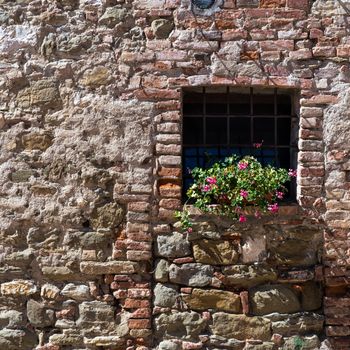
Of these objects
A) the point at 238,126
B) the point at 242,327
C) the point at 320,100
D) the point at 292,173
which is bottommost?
the point at 242,327

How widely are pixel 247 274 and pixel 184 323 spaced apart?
1.98 feet

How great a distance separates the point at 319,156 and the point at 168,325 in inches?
67.5

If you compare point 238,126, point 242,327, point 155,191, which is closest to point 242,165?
point 238,126

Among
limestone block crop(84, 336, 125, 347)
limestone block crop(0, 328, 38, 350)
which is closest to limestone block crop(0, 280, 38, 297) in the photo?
limestone block crop(0, 328, 38, 350)

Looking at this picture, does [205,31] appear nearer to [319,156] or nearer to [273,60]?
[273,60]

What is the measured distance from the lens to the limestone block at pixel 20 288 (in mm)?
4207

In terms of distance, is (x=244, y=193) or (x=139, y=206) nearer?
(x=244, y=193)

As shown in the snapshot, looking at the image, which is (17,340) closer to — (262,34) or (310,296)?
(310,296)

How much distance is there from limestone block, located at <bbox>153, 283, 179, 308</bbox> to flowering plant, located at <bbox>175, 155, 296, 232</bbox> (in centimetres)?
47

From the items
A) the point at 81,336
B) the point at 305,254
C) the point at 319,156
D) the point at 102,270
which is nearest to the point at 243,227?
the point at 305,254

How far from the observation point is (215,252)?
13.6 feet

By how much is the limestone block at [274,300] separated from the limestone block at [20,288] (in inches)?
65.9

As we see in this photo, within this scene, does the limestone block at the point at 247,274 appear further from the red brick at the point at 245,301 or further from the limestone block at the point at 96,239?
the limestone block at the point at 96,239

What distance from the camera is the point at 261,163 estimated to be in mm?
4395
